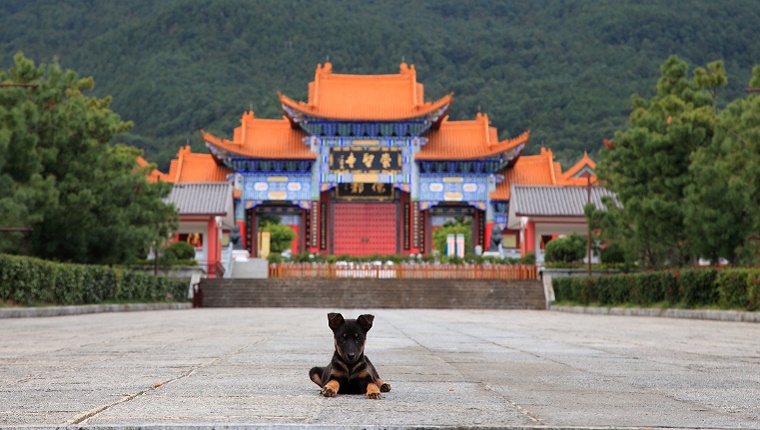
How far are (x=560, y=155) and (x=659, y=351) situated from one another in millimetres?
70444

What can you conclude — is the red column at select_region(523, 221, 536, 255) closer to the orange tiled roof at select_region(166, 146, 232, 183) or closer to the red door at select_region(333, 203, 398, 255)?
the red door at select_region(333, 203, 398, 255)

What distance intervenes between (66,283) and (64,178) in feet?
18.1

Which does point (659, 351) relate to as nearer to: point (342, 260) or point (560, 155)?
point (342, 260)

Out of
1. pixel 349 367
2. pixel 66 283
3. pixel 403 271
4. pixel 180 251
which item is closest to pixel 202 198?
pixel 180 251

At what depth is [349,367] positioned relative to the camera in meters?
5.02

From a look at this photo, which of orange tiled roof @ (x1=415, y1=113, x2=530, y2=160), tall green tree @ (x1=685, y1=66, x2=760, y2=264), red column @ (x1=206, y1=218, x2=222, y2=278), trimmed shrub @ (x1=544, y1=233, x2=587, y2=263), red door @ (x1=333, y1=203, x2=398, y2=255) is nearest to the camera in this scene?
tall green tree @ (x1=685, y1=66, x2=760, y2=264)

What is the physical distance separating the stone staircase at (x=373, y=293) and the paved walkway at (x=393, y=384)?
25.6 meters

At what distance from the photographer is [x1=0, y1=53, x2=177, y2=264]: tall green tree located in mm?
23609

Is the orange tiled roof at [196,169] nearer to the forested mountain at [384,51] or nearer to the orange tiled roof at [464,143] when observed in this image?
the orange tiled roof at [464,143]

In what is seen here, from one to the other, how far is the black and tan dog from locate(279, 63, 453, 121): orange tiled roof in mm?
47940

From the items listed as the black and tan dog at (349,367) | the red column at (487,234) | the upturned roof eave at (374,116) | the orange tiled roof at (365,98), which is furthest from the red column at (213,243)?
the black and tan dog at (349,367)

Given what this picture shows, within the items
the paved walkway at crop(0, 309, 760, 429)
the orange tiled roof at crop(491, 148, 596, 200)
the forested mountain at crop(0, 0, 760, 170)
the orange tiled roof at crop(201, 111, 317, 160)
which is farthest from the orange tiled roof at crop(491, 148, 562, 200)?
the paved walkway at crop(0, 309, 760, 429)

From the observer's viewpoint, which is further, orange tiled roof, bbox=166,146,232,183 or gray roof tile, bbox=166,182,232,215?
orange tiled roof, bbox=166,146,232,183

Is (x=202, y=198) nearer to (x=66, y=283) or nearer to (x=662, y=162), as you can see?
(x=66, y=283)
